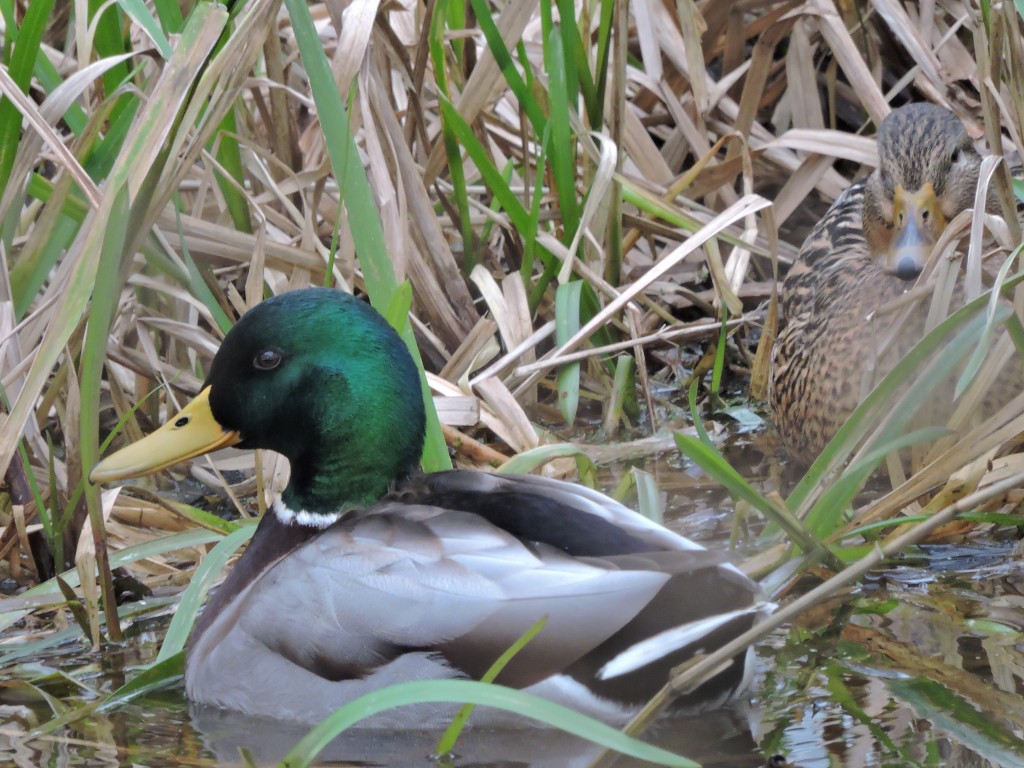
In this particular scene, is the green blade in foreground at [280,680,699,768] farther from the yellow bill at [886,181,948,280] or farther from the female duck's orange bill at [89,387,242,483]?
the yellow bill at [886,181,948,280]

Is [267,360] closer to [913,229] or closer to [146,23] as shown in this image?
[146,23]

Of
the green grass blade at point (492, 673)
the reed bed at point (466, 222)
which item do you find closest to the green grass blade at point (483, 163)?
the reed bed at point (466, 222)

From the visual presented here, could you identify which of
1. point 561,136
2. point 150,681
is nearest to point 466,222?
point 561,136

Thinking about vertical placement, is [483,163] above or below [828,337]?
above

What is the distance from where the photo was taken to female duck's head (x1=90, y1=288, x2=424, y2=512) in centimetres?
297

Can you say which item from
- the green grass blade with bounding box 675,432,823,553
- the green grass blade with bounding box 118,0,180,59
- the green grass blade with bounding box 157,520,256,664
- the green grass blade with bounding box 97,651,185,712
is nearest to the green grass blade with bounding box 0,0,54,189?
the green grass blade with bounding box 118,0,180,59

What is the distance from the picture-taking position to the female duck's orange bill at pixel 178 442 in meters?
2.94

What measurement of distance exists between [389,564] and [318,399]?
0.53 metres

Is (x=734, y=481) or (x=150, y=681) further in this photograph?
(x=150, y=681)

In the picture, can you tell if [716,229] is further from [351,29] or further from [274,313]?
[274,313]

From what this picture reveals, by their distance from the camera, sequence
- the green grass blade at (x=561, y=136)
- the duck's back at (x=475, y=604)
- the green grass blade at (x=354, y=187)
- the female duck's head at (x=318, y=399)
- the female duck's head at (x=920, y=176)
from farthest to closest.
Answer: the female duck's head at (x=920, y=176) → the green grass blade at (x=561, y=136) → the green grass blade at (x=354, y=187) → the female duck's head at (x=318, y=399) → the duck's back at (x=475, y=604)

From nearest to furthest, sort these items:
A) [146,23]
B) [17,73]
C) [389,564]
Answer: [389,564], [146,23], [17,73]

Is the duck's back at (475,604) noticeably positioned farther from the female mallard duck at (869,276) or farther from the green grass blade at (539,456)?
the female mallard duck at (869,276)

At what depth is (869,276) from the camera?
13.9 feet
